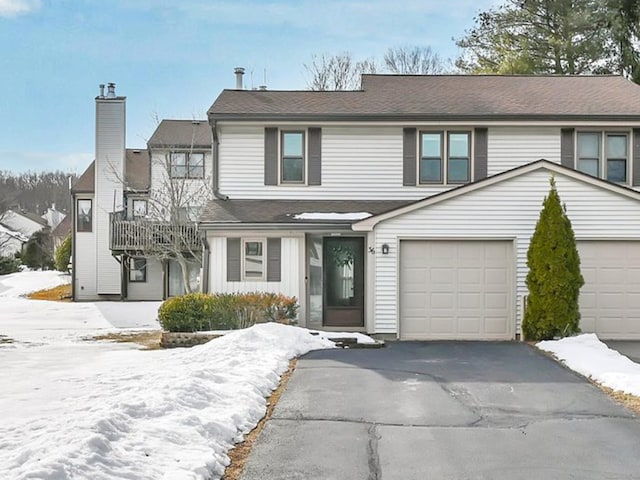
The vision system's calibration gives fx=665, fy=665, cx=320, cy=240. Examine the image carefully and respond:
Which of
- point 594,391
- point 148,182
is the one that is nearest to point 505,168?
point 594,391

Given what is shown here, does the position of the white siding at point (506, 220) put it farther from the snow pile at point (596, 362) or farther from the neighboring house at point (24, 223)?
the neighboring house at point (24, 223)

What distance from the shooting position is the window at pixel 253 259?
15.2 meters

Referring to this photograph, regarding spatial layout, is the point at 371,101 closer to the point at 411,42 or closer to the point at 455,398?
the point at 455,398

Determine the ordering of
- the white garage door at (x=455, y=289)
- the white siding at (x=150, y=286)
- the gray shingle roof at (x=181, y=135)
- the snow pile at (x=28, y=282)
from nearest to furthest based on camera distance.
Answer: the white garage door at (x=455, y=289)
the gray shingle roof at (x=181, y=135)
the white siding at (x=150, y=286)
the snow pile at (x=28, y=282)

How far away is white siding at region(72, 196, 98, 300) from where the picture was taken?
96.6 ft

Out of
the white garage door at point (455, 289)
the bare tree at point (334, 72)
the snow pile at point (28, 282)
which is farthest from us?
the bare tree at point (334, 72)

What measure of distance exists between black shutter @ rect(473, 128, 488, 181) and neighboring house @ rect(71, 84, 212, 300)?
13.8 meters

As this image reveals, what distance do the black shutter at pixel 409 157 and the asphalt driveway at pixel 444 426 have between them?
21.3ft

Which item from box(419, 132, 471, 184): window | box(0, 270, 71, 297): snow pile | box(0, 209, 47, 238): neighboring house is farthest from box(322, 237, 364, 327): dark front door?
box(0, 209, 47, 238): neighboring house

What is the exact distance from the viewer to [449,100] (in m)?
17.2

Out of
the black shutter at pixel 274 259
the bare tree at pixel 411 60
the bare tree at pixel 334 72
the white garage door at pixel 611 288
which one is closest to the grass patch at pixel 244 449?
the black shutter at pixel 274 259

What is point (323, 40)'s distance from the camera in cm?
3384

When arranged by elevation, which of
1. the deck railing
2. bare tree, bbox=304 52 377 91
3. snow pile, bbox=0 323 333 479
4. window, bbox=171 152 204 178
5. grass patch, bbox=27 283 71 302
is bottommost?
grass patch, bbox=27 283 71 302

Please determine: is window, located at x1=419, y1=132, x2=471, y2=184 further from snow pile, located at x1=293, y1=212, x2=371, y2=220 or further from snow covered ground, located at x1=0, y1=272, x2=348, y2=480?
snow covered ground, located at x1=0, y1=272, x2=348, y2=480
